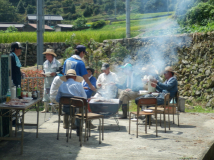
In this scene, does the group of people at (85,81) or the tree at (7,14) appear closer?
the group of people at (85,81)

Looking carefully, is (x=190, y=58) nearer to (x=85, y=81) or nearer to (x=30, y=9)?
(x=85, y=81)

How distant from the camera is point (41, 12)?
1023 cm

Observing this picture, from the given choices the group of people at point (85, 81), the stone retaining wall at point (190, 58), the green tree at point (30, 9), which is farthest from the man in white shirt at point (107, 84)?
the green tree at point (30, 9)

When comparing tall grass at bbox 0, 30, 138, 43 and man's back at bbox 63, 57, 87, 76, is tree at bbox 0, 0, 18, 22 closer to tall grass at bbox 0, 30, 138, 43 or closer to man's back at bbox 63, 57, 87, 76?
tall grass at bbox 0, 30, 138, 43

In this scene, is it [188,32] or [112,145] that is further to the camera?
[188,32]

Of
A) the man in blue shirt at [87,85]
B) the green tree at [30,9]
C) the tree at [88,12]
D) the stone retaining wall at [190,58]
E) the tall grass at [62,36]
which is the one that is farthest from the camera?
the tree at [88,12]

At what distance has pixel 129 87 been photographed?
314 inches

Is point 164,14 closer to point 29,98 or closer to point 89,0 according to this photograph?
point 29,98

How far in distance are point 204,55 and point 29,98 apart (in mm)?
8041

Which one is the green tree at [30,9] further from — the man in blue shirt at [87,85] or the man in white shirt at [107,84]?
the man in blue shirt at [87,85]

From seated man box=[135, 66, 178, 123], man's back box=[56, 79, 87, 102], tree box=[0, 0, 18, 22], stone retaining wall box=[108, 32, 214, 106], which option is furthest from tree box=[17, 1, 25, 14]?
man's back box=[56, 79, 87, 102]

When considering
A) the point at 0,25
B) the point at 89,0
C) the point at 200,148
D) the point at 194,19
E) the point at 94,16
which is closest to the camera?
the point at 200,148

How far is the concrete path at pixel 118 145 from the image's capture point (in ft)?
15.1

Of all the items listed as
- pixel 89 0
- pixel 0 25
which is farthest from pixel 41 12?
pixel 89 0
